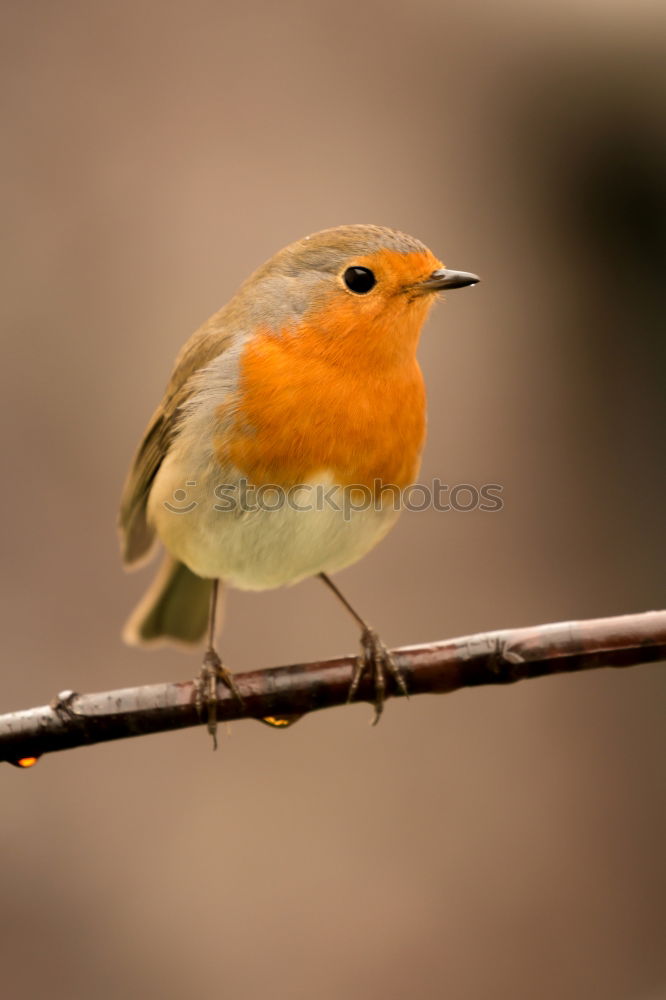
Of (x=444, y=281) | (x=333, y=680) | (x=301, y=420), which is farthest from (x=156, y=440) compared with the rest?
(x=444, y=281)

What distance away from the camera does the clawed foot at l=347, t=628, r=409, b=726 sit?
76.7 inches

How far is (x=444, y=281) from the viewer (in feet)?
5.94

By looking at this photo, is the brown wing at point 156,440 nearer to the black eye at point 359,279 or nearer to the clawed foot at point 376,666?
the black eye at point 359,279

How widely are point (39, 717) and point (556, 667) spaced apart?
0.87 m

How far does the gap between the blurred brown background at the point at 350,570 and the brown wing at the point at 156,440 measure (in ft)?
3.38

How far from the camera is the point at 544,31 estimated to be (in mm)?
4223

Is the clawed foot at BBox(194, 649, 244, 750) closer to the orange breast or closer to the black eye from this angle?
the orange breast

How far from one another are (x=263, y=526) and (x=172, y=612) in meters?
0.82

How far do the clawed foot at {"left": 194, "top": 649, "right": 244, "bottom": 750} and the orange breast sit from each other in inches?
Result: 15.5

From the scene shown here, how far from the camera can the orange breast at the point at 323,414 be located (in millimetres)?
1982

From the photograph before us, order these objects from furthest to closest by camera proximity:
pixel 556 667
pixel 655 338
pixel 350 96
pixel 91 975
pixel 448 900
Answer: pixel 655 338
pixel 350 96
pixel 448 900
pixel 91 975
pixel 556 667

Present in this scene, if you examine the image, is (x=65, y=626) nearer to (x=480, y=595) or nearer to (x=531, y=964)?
(x=480, y=595)

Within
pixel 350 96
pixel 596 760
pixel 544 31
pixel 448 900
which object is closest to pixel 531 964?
pixel 448 900

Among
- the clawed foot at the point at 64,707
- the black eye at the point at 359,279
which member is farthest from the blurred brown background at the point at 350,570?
the black eye at the point at 359,279
